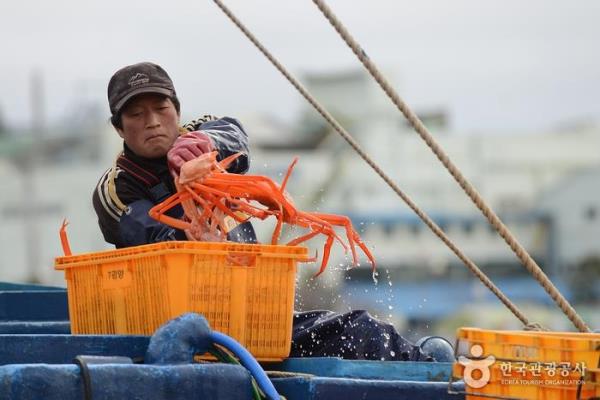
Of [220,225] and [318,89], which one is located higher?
[318,89]

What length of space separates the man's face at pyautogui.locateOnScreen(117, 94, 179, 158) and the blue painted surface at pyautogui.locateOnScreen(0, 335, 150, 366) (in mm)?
1377

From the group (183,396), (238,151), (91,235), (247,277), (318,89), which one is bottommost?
(183,396)

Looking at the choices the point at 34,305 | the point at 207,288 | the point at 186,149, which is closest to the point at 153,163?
the point at 186,149

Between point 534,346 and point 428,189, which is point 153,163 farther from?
point 428,189

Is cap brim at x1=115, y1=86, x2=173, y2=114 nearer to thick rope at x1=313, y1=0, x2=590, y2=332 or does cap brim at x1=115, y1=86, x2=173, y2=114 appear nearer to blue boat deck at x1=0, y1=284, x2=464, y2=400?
thick rope at x1=313, y1=0, x2=590, y2=332

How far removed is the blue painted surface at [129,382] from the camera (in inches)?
204

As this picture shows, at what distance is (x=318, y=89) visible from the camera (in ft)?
238

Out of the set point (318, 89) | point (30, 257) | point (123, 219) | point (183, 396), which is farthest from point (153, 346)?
point (318, 89)

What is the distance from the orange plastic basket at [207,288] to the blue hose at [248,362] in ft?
1.17

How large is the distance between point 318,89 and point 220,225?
2615 inches

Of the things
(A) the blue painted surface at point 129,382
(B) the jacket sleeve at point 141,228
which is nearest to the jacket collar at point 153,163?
(B) the jacket sleeve at point 141,228

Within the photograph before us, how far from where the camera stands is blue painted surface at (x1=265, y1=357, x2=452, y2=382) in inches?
237

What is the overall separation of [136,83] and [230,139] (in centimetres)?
45

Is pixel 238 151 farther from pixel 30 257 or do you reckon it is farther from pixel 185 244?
pixel 30 257
